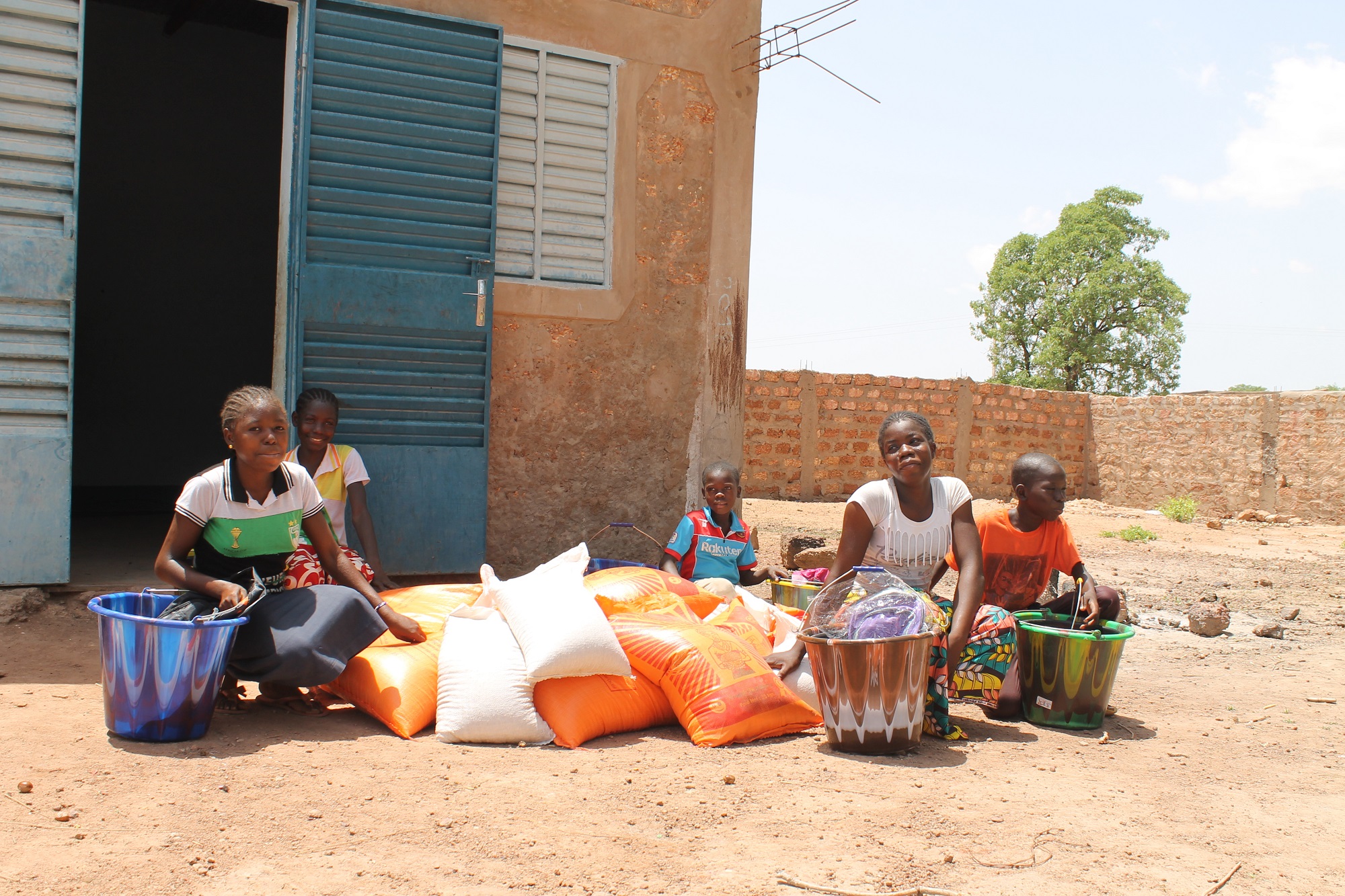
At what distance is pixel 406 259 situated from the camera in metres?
4.82

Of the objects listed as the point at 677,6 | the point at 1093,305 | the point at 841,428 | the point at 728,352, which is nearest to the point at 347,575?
the point at 728,352

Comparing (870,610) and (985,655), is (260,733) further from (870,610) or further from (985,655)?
(985,655)

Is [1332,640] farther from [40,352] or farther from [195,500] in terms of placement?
[40,352]

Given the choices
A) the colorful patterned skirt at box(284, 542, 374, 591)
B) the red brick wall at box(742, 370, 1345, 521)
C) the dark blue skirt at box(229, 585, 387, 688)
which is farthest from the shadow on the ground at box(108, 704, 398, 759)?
the red brick wall at box(742, 370, 1345, 521)

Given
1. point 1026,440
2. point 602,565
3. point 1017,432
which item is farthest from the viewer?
point 1026,440

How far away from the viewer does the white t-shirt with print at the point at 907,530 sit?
11.7ft

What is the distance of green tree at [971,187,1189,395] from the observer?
2575 centimetres

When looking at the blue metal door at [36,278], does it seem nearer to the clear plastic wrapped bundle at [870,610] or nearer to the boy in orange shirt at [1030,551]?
the clear plastic wrapped bundle at [870,610]

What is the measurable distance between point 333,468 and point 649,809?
8.14ft

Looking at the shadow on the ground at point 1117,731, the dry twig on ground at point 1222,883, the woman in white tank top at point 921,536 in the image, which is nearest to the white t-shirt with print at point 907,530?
the woman in white tank top at point 921,536

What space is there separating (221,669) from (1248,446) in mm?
13885

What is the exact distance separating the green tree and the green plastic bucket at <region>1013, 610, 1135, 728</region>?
24.3m

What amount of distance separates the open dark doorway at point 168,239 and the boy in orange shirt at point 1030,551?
726 cm

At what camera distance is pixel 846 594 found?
3.36m
